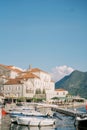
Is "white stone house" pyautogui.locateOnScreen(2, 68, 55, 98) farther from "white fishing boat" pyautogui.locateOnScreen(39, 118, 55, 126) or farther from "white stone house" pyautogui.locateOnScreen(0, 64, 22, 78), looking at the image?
"white fishing boat" pyautogui.locateOnScreen(39, 118, 55, 126)

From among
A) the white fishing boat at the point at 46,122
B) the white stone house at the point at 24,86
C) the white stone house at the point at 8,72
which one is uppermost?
the white stone house at the point at 8,72

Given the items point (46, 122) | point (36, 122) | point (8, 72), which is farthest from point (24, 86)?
point (46, 122)

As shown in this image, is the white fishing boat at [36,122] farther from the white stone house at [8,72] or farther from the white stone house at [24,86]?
the white stone house at [8,72]

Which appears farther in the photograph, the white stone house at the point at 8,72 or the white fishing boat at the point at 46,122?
Answer: the white stone house at the point at 8,72

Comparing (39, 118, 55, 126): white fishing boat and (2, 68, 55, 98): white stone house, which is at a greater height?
(2, 68, 55, 98): white stone house

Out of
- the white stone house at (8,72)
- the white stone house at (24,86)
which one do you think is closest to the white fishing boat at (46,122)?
the white stone house at (24,86)

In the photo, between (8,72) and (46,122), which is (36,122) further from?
(8,72)

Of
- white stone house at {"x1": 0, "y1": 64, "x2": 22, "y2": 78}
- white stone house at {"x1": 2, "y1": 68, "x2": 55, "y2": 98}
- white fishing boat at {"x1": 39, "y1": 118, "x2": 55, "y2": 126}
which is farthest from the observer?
white stone house at {"x1": 0, "y1": 64, "x2": 22, "y2": 78}

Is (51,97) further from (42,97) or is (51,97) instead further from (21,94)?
(21,94)

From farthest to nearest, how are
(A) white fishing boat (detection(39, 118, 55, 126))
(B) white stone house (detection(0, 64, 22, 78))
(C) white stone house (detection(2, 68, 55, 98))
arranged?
(B) white stone house (detection(0, 64, 22, 78)) < (C) white stone house (detection(2, 68, 55, 98)) < (A) white fishing boat (detection(39, 118, 55, 126))

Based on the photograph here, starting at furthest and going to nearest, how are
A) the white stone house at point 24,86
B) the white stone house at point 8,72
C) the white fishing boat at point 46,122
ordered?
the white stone house at point 8,72 → the white stone house at point 24,86 → the white fishing boat at point 46,122

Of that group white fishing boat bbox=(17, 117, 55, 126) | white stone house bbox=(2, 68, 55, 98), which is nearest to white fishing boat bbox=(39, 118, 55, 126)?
white fishing boat bbox=(17, 117, 55, 126)

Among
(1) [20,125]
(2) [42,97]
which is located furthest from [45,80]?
(1) [20,125]

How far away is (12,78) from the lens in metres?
119
